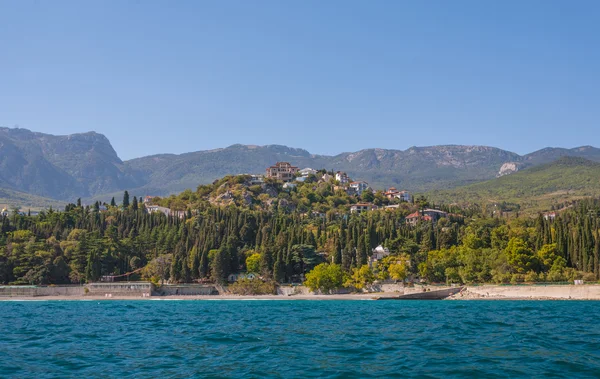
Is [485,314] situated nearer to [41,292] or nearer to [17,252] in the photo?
[41,292]

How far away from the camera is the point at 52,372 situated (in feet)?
77.1

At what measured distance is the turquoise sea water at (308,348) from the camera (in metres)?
23.4

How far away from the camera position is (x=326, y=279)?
97750 mm

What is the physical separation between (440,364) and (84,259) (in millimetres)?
101749

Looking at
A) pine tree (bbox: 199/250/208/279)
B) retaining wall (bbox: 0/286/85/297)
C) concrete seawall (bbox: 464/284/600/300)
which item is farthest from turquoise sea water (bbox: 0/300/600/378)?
pine tree (bbox: 199/250/208/279)

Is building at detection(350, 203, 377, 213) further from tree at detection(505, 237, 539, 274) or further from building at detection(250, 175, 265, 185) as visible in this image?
tree at detection(505, 237, 539, 274)

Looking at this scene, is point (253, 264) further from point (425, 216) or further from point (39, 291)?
point (425, 216)

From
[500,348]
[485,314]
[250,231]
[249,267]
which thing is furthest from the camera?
[250,231]

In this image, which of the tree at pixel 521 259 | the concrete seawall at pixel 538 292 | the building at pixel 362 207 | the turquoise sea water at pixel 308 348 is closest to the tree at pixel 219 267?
the concrete seawall at pixel 538 292

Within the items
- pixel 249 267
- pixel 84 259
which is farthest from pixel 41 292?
pixel 249 267

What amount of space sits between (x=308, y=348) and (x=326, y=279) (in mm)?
68527

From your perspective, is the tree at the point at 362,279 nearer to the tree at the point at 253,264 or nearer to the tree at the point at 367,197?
the tree at the point at 253,264

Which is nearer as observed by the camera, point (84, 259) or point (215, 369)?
point (215, 369)

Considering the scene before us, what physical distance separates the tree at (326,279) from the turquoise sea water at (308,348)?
51.7 meters
